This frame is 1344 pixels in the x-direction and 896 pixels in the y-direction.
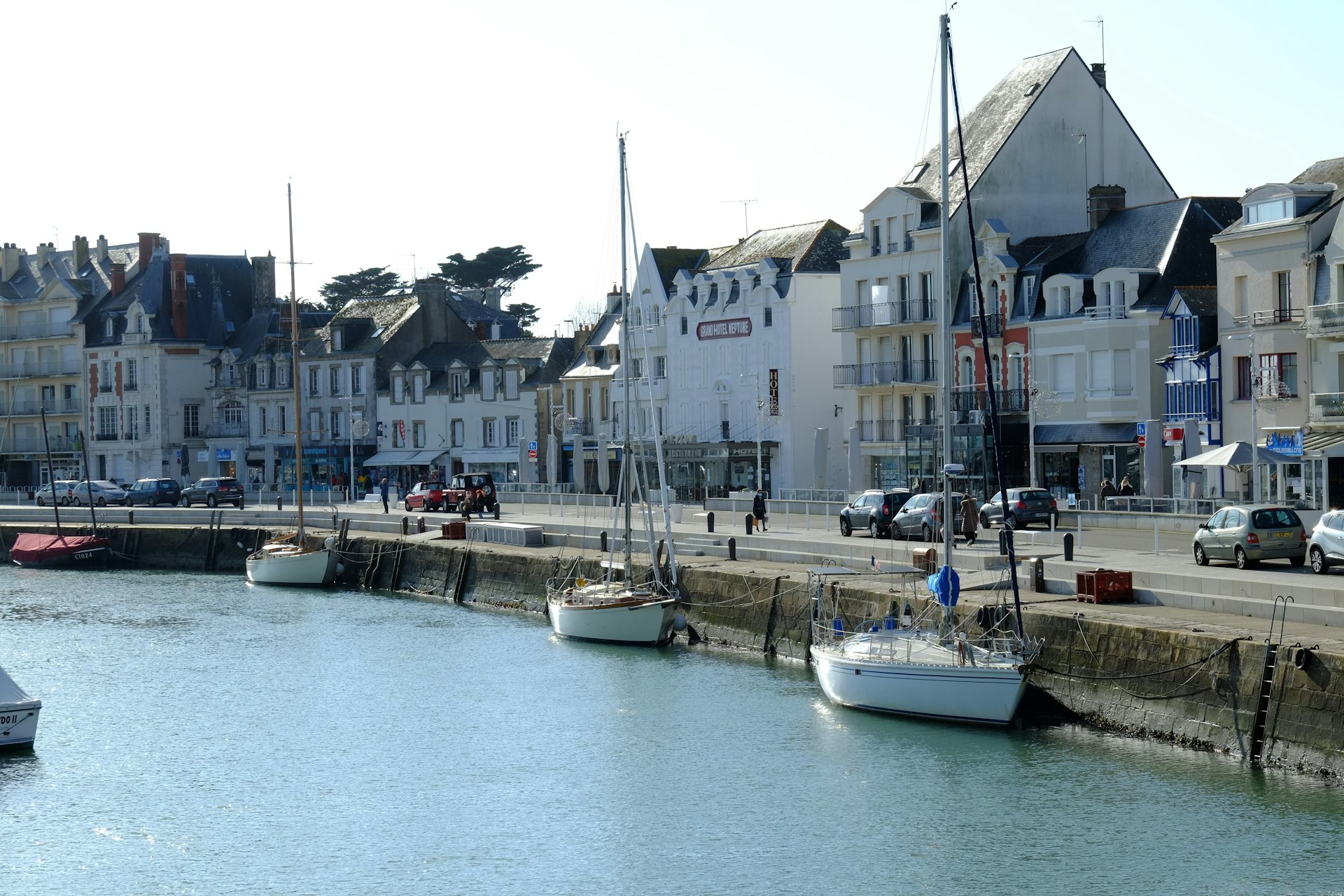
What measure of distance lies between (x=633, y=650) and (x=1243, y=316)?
24732 millimetres

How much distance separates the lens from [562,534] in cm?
5412

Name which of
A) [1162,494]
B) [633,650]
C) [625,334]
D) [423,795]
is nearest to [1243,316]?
[1162,494]

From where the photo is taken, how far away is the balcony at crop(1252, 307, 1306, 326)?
2052 inches

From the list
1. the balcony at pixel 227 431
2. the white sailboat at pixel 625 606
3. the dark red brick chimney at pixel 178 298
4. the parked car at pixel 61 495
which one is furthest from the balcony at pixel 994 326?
the dark red brick chimney at pixel 178 298

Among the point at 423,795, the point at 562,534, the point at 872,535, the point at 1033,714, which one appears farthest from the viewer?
the point at 562,534

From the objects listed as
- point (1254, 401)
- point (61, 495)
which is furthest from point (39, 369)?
point (1254, 401)

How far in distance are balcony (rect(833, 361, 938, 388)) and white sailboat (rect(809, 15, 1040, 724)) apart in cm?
3456

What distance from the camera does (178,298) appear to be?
4058 inches

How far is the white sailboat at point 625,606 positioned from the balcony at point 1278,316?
69.9 ft

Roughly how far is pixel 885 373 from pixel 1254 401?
21984mm

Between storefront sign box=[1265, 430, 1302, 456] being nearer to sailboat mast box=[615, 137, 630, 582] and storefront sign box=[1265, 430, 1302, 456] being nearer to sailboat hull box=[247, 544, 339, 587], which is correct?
sailboat mast box=[615, 137, 630, 582]

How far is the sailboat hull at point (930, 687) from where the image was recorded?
2931 cm

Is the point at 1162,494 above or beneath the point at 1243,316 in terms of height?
beneath

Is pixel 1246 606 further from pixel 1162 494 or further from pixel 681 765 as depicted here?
pixel 1162 494
